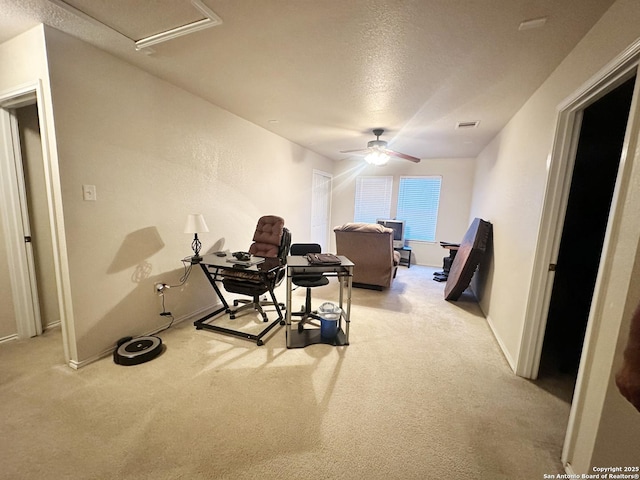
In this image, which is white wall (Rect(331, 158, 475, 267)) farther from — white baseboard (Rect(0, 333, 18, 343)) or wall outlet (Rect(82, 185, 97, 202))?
white baseboard (Rect(0, 333, 18, 343))

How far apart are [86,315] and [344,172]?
18.4 ft

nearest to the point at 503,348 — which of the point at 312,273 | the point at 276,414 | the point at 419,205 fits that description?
the point at 312,273

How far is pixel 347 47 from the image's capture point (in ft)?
6.11

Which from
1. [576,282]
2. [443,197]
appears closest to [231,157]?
[576,282]

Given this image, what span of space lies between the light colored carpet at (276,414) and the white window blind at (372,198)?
4.24 m

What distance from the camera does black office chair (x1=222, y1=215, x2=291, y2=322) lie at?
105 inches

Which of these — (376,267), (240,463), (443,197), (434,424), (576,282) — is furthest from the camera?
(443,197)

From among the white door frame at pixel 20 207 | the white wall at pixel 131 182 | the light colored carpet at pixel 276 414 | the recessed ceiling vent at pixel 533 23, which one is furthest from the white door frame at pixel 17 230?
the recessed ceiling vent at pixel 533 23

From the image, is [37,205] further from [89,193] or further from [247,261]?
[247,261]

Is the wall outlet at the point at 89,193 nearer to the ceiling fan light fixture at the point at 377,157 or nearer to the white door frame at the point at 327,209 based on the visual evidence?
the ceiling fan light fixture at the point at 377,157

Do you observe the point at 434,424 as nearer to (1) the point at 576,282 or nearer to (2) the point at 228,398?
(2) the point at 228,398

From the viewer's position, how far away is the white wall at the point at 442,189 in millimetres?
5727

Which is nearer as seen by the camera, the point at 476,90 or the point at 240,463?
the point at 240,463

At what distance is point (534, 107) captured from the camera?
2.37 m
